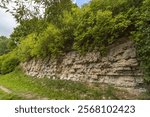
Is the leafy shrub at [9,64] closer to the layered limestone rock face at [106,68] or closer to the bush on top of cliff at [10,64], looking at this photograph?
the bush on top of cliff at [10,64]

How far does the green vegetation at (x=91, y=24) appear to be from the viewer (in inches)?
385

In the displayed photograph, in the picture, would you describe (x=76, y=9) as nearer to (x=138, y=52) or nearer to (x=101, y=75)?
(x=101, y=75)

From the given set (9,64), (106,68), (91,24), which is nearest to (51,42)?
(91,24)

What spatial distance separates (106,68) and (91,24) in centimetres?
207

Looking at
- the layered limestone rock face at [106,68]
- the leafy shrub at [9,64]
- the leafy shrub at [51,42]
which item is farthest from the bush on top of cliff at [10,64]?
the layered limestone rock face at [106,68]

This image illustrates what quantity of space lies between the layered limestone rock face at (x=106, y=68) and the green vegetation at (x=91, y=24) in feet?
1.24

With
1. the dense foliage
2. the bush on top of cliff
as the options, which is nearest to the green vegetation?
the dense foliage

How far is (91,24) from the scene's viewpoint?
14234 mm

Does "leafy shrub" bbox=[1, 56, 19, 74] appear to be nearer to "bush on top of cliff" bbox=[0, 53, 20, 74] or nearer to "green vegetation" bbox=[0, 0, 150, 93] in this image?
"bush on top of cliff" bbox=[0, 53, 20, 74]

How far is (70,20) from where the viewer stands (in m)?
16.3

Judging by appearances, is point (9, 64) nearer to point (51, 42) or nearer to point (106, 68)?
point (51, 42)

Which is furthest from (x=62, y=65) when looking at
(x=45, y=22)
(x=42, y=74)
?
(x=45, y=22)

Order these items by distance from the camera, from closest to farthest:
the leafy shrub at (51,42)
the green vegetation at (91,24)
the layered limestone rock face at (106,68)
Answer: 1. the green vegetation at (91,24)
2. the layered limestone rock face at (106,68)
3. the leafy shrub at (51,42)

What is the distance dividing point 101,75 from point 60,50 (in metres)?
4.92
